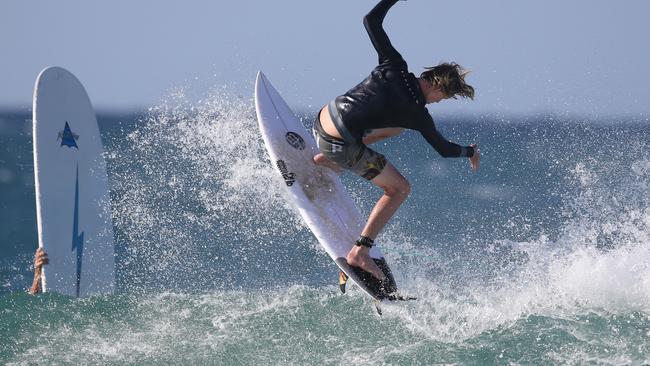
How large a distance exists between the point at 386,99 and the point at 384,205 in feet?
2.91

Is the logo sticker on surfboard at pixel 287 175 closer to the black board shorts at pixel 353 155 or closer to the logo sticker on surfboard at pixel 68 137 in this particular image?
the black board shorts at pixel 353 155

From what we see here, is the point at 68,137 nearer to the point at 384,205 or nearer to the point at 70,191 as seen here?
the point at 70,191

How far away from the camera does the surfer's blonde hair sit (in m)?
7.00

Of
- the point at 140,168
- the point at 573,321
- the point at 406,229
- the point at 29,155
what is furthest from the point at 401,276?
the point at 29,155

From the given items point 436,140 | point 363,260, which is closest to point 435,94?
point 436,140

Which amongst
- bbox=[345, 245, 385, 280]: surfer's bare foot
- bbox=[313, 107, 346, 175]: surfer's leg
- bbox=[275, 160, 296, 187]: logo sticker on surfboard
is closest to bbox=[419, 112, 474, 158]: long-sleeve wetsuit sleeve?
bbox=[313, 107, 346, 175]: surfer's leg

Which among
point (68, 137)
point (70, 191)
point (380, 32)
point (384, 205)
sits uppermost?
point (380, 32)

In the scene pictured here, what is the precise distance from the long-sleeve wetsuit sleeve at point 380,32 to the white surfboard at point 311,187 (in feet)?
4.68

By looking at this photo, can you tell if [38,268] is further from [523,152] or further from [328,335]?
[523,152]

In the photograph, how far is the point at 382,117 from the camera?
704 centimetres

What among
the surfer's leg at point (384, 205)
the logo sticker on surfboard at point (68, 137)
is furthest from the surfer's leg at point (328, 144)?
the logo sticker on surfboard at point (68, 137)

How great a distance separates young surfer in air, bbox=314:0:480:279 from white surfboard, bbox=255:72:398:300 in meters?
0.34

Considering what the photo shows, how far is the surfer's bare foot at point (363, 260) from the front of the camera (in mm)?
7363

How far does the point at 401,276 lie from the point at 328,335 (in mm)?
1410
